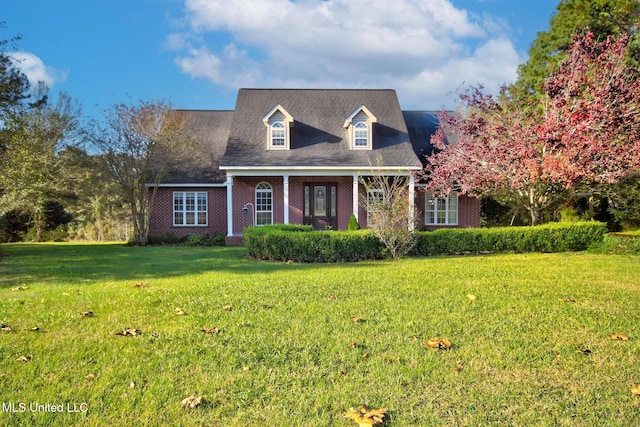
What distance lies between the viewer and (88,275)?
958cm

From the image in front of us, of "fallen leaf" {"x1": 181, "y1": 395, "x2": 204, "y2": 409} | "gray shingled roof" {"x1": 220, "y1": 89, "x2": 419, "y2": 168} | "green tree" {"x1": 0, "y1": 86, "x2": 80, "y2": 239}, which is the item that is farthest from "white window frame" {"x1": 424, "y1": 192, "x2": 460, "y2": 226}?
"fallen leaf" {"x1": 181, "y1": 395, "x2": 204, "y2": 409}

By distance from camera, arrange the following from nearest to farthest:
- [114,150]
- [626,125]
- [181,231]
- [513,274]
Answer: [513,274]
[626,125]
[114,150]
[181,231]

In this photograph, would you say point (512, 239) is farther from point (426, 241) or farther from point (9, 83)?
point (9, 83)

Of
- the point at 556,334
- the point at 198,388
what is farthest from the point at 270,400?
the point at 556,334

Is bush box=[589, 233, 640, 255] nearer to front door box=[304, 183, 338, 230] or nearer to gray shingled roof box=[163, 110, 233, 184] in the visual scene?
front door box=[304, 183, 338, 230]

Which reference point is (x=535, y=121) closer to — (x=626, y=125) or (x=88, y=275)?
(x=626, y=125)

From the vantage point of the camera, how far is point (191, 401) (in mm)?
3439

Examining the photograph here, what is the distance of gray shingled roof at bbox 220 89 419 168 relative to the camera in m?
20.1

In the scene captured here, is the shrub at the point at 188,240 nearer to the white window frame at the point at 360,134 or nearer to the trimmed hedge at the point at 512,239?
the white window frame at the point at 360,134

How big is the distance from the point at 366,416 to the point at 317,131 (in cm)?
1935

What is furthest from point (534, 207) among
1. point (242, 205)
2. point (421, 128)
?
point (242, 205)

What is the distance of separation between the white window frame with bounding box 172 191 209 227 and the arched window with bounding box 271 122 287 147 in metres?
4.25

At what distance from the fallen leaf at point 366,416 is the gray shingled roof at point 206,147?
1883cm

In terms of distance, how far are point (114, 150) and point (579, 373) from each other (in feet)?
62.7
